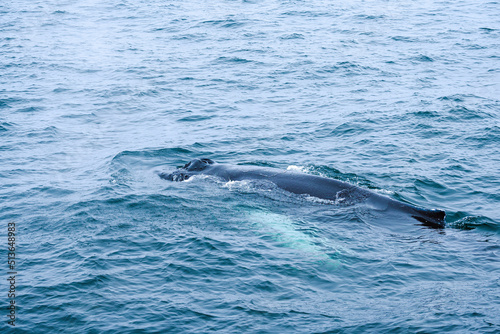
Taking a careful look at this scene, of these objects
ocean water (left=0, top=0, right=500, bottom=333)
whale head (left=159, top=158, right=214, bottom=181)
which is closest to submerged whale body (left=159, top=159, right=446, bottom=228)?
whale head (left=159, top=158, right=214, bottom=181)

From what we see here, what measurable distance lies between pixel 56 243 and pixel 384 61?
25.0 meters

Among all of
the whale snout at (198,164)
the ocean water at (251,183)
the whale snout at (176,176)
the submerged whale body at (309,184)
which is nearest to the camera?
the ocean water at (251,183)

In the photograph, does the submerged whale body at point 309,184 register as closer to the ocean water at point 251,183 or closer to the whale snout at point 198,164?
the whale snout at point 198,164

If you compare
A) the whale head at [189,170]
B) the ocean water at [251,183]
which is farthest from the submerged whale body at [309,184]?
the ocean water at [251,183]

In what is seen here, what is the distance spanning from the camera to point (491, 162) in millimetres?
21438

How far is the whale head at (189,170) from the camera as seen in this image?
20219 millimetres

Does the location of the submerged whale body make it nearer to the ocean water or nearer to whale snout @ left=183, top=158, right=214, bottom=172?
whale snout @ left=183, top=158, right=214, bottom=172

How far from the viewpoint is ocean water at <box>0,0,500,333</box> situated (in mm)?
12984

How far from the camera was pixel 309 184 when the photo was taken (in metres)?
17.5

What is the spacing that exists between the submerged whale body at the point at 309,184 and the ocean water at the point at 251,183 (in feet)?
1.10

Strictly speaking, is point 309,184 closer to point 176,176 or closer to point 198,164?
point 198,164

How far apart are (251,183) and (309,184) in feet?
6.93

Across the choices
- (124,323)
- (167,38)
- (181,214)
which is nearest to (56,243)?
(181,214)

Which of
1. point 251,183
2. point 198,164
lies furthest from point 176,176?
point 251,183
